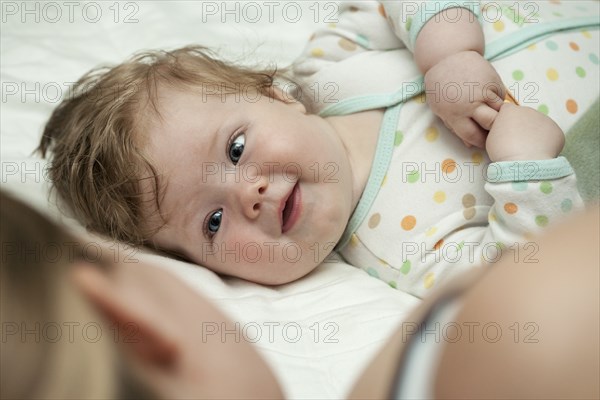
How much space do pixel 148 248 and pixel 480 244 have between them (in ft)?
1.66

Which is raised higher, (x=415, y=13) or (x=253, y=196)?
(x=415, y=13)

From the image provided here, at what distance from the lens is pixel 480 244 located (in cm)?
99

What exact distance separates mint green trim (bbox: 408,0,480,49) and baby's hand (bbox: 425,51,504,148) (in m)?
0.08

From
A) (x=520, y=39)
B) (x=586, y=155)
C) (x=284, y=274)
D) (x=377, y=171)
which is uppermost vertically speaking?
(x=520, y=39)

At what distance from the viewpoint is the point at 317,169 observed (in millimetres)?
1030

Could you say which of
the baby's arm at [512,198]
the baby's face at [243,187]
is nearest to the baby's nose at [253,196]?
the baby's face at [243,187]

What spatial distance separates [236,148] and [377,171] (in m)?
0.24

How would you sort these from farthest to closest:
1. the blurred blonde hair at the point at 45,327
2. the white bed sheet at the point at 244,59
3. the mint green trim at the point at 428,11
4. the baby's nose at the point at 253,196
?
the mint green trim at the point at 428,11 < the baby's nose at the point at 253,196 < the white bed sheet at the point at 244,59 < the blurred blonde hair at the point at 45,327

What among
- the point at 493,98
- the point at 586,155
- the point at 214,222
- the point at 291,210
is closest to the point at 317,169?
the point at 291,210

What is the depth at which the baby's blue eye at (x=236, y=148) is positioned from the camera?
101 cm

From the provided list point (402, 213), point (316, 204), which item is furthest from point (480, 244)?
point (316, 204)

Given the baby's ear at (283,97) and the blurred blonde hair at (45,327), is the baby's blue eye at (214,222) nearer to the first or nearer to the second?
the baby's ear at (283,97)

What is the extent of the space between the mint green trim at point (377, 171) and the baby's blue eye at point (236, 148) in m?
0.22

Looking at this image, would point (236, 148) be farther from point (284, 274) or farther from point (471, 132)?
point (471, 132)
